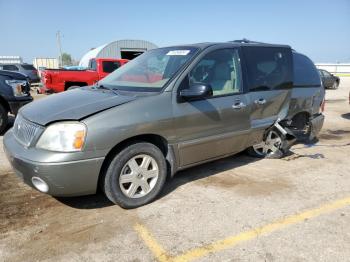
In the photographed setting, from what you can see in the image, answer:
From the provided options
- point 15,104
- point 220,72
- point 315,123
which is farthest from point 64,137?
point 15,104

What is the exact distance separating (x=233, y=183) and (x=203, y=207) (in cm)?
85

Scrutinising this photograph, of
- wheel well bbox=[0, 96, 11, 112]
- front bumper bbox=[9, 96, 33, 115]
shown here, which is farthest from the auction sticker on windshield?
wheel well bbox=[0, 96, 11, 112]

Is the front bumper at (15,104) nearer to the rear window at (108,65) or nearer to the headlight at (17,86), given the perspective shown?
the headlight at (17,86)

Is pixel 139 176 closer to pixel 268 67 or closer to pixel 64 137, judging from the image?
pixel 64 137

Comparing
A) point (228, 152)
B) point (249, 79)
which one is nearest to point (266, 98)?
point (249, 79)

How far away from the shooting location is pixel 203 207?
366 cm

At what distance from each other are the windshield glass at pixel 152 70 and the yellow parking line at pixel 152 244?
1.52m

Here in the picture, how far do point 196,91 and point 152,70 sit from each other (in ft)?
2.79

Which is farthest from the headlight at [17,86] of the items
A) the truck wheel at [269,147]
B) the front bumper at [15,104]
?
the truck wheel at [269,147]

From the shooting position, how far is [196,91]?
3.71m

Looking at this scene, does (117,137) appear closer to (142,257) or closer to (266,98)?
(142,257)

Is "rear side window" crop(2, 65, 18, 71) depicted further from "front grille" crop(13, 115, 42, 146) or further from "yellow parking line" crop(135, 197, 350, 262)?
"yellow parking line" crop(135, 197, 350, 262)

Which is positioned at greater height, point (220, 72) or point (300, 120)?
point (220, 72)

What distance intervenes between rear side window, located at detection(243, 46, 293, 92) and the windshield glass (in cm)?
92
